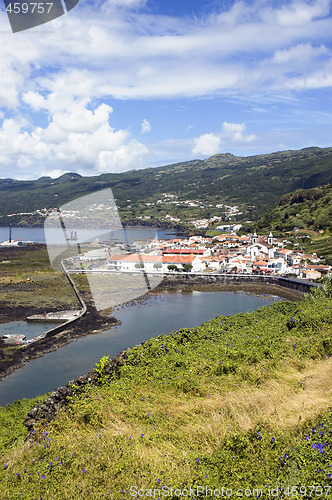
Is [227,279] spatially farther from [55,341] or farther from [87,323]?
[55,341]

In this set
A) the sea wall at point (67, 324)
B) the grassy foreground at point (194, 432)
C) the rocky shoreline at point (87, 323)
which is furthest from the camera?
the sea wall at point (67, 324)

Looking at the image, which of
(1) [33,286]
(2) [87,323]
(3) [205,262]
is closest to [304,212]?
(3) [205,262]

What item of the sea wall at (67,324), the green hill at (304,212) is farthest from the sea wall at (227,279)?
the green hill at (304,212)

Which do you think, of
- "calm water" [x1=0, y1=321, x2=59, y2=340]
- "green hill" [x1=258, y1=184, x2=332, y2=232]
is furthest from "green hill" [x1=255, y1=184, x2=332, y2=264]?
"calm water" [x1=0, y1=321, x2=59, y2=340]

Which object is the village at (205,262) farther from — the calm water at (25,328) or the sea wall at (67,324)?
the calm water at (25,328)

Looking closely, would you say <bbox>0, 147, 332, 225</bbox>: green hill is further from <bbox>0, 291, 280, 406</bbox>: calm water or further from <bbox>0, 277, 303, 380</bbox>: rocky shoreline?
<bbox>0, 291, 280, 406</bbox>: calm water
